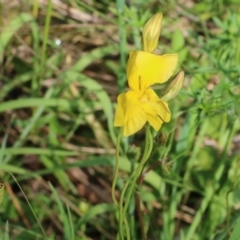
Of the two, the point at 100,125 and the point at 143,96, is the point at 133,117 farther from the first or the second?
the point at 100,125

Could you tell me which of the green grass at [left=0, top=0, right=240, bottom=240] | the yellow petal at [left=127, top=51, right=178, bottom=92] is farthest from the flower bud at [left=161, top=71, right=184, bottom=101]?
the green grass at [left=0, top=0, right=240, bottom=240]

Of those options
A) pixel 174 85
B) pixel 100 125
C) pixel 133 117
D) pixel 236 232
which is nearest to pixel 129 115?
pixel 133 117

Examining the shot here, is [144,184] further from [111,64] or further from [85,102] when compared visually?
[111,64]

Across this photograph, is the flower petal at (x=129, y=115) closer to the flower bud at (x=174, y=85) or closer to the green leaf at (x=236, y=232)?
the flower bud at (x=174, y=85)

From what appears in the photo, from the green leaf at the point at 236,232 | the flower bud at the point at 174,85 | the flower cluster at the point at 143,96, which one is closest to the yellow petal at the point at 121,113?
the flower cluster at the point at 143,96

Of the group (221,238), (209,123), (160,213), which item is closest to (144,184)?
(160,213)

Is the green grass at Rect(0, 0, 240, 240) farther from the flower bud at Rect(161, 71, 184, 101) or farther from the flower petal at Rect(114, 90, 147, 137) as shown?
the flower petal at Rect(114, 90, 147, 137)
